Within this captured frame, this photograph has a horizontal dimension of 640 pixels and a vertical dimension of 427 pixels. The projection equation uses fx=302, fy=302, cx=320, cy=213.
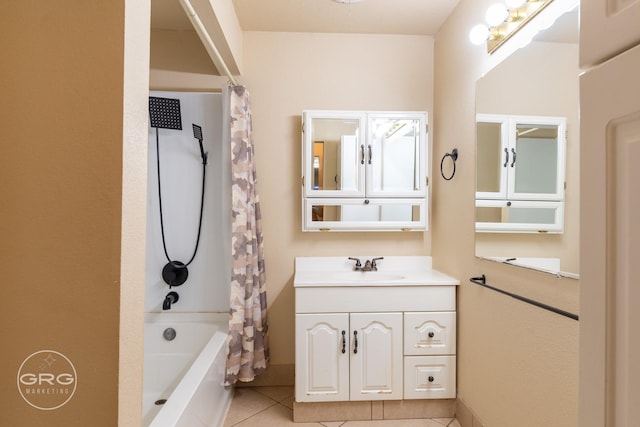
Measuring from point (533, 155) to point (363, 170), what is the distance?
1034mm

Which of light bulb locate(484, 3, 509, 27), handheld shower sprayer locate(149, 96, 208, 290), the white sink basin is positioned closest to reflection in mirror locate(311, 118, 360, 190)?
the white sink basin

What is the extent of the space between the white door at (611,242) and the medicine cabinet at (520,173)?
774 mm

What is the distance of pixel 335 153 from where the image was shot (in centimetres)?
211

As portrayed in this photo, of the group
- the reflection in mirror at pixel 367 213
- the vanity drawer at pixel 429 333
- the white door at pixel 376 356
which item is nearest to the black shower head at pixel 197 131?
the reflection in mirror at pixel 367 213

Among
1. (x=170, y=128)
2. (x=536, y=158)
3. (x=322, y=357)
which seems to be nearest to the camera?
(x=536, y=158)

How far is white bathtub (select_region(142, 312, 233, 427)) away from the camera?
1.58m

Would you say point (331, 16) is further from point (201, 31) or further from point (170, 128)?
point (170, 128)

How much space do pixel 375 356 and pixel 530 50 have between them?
169 cm

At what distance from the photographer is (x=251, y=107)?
218 centimetres

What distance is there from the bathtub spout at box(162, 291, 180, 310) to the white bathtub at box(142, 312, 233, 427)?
7 centimetres

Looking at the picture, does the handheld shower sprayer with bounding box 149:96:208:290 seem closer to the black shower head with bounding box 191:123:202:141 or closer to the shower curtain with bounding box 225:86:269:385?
the black shower head with bounding box 191:123:202:141

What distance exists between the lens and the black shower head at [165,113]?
2037 mm

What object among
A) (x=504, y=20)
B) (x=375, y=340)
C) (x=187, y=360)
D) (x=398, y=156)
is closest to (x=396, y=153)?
(x=398, y=156)

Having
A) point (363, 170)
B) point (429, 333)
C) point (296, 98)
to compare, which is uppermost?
point (296, 98)
